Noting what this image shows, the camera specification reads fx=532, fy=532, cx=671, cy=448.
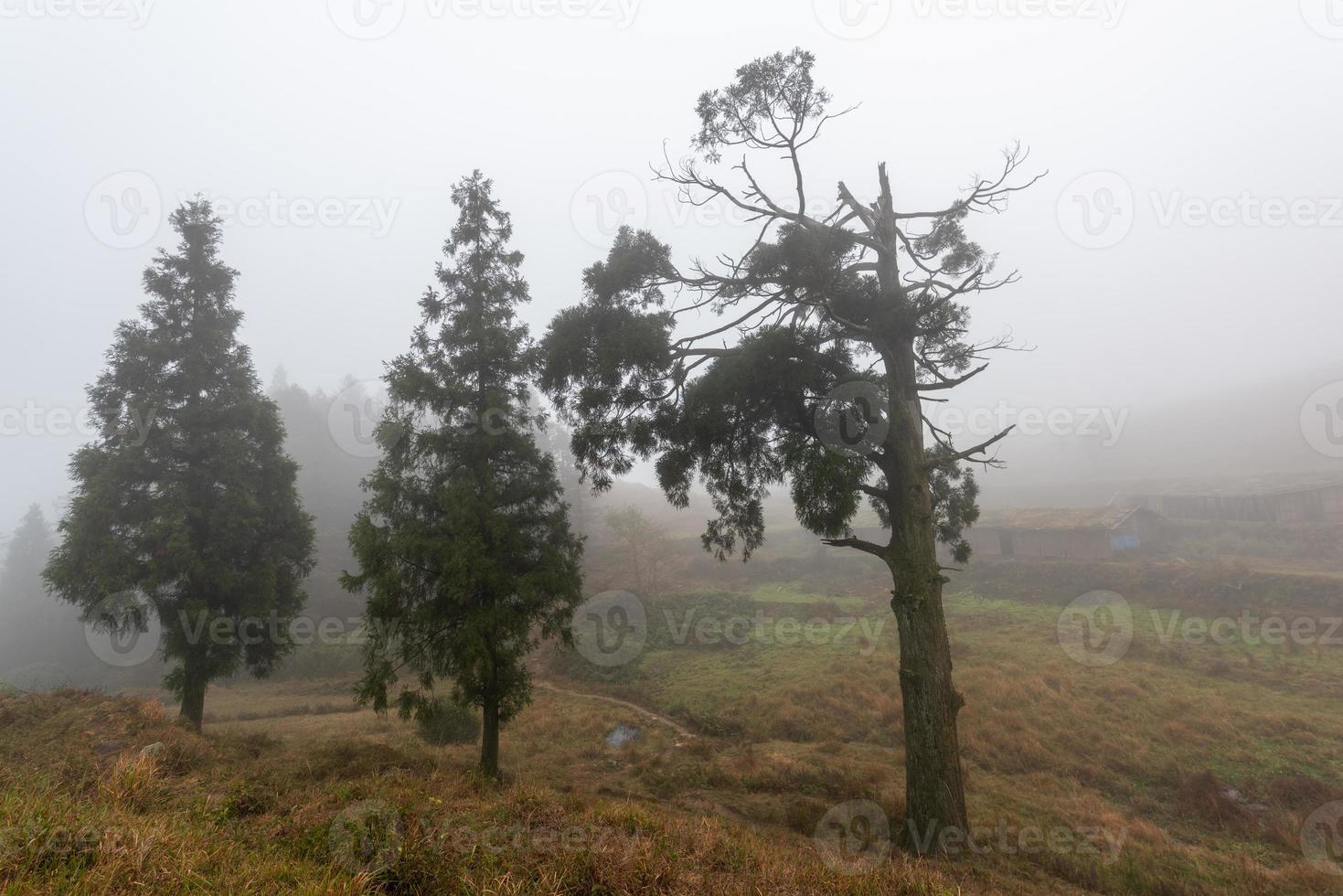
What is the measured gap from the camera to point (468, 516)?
11289mm

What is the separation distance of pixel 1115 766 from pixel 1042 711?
2.50 m

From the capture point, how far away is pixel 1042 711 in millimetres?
15078

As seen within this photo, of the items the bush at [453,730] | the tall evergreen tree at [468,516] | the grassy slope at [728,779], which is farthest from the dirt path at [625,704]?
the tall evergreen tree at [468,516]

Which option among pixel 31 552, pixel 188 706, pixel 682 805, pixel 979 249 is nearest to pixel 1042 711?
pixel 682 805

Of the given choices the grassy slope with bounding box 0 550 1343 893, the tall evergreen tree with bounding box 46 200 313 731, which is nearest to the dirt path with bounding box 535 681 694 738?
the grassy slope with bounding box 0 550 1343 893

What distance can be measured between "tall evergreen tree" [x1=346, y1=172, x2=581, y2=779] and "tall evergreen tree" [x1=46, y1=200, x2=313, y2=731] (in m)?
4.89

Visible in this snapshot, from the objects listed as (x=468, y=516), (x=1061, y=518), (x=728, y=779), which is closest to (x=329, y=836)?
(x=468, y=516)

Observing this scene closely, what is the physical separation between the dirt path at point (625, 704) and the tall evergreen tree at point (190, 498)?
10.8 m

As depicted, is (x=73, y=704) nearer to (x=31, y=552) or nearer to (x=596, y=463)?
(x=596, y=463)

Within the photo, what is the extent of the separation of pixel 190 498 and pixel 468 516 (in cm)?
855

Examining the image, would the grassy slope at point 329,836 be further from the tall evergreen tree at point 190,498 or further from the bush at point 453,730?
the bush at point 453,730

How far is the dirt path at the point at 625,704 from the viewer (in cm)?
1727

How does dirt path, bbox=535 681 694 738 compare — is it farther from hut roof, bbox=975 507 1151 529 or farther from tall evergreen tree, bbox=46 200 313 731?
hut roof, bbox=975 507 1151 529

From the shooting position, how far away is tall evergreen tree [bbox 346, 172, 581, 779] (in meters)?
11.1
